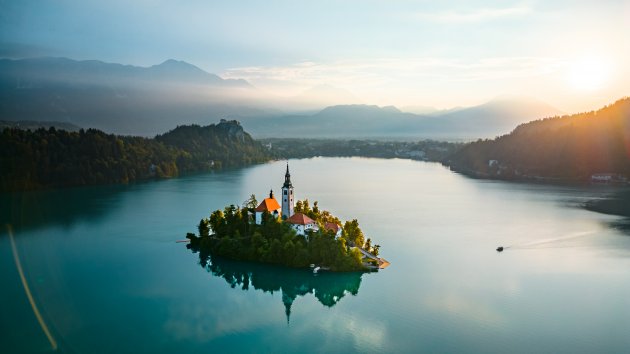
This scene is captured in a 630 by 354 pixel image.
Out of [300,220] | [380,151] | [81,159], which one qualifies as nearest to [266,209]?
[300,220]

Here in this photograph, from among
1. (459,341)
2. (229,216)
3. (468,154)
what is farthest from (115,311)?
(468,154)

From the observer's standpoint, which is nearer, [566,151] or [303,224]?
[303,224]

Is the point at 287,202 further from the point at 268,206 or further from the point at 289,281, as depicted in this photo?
the point at 289,281

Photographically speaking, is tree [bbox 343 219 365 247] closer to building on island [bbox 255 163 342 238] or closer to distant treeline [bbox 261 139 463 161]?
building on island [bbox 255 163 342 238]

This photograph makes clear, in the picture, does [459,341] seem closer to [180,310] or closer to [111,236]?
[180,310]

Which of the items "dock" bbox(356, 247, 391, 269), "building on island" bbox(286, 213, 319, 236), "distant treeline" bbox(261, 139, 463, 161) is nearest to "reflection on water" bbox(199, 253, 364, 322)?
"dock" bbox(356, 247, 391, 269)
